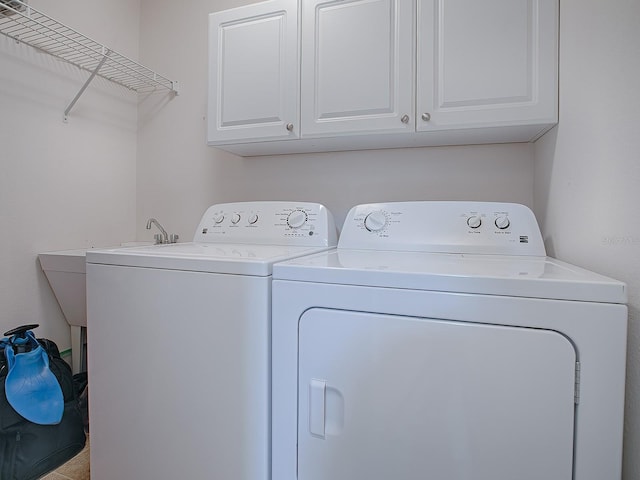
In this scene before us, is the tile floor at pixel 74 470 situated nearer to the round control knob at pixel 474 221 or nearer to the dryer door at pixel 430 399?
the dryer door at pixel 430 399

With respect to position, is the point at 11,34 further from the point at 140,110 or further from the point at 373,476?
the point at 373,476

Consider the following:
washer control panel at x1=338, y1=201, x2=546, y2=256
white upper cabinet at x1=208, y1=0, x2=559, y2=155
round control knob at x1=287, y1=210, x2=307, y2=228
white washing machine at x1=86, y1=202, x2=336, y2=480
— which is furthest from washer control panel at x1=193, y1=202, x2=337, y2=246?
white washing machine at x1=86, y1=202, x2=336, y2=480

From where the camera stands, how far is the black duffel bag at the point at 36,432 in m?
1.35

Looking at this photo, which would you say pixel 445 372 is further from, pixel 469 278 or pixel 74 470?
pixel 74 470

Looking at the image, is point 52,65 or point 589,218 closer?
point 589,218

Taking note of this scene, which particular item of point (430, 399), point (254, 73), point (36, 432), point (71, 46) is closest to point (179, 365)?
point (430, 399)

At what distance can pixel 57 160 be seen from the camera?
1757mm

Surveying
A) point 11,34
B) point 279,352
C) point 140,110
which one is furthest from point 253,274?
point 140,110

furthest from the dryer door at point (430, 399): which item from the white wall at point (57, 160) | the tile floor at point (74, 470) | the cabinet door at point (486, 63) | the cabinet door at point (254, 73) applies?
the white wall at point (57, 160)

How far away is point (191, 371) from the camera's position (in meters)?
1.03

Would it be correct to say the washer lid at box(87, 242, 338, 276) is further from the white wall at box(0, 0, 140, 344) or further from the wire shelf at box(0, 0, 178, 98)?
the wire shelf at box(0, 0, 178, 98)

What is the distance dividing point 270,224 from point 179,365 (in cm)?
75

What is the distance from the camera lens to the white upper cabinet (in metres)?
1.22

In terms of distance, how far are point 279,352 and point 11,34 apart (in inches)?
72.5
